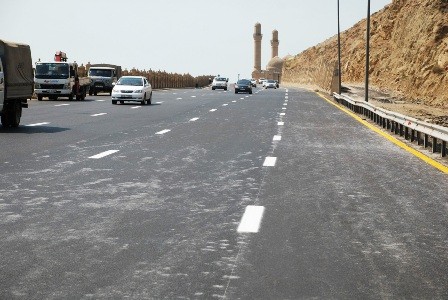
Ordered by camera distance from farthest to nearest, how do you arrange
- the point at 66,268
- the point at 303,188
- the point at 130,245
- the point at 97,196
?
the point at 303,188
the point at 97,196
the point at 130,245
the point at 66,268

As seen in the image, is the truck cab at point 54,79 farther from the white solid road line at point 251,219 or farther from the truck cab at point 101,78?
the white solid road line at point 251,219

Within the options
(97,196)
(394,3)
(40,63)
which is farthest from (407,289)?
(394,3)

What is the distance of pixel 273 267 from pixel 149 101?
133 ft

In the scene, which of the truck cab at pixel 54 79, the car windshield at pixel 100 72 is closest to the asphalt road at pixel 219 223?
the truck cab at pixel 54 79

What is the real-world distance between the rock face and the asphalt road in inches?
1828

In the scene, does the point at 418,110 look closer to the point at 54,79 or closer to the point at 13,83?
the point at 54,79

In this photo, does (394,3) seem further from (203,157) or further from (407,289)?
(407,289)

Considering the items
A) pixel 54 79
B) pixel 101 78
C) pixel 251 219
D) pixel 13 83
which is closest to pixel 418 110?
pixel 54 79

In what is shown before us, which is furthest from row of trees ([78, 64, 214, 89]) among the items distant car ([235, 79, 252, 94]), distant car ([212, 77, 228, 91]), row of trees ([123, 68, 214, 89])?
distant car ([235, 79, 252, 94])

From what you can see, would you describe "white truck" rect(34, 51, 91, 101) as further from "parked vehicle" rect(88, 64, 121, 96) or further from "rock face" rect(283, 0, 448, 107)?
"rock face" rect(283, 0, 448, 107)

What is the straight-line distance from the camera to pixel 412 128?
21.2 m

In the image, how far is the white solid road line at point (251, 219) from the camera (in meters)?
8.54

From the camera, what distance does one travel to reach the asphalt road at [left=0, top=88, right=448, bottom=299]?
6.26m

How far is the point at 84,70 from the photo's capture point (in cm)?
7331
